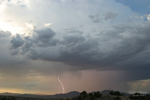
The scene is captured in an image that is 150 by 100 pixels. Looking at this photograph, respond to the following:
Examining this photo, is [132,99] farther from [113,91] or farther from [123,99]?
[113,91]

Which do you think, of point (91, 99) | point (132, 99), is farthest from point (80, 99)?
point (132, 99)

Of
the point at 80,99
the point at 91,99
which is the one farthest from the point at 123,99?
the point at 80,99

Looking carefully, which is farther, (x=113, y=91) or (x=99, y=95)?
(x=113, y=91)

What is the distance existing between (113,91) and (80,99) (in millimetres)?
14174

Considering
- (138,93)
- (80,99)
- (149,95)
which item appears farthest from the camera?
(80,99)

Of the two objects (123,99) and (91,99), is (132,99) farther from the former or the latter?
(91,99)

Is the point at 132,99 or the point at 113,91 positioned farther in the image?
the point at 113,91

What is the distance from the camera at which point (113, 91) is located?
6312 centimetres

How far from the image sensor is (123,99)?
5056 centimetres

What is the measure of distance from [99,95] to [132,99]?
1104cm

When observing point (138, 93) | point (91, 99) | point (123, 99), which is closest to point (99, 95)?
point (91, 99)

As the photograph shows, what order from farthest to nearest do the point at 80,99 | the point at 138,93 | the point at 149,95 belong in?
the point at 80,99, the point at 138,93, the point at 149,95

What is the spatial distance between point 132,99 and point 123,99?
2.94 meters

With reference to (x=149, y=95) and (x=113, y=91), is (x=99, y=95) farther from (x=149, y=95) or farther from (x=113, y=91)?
(x=149, y=95)
